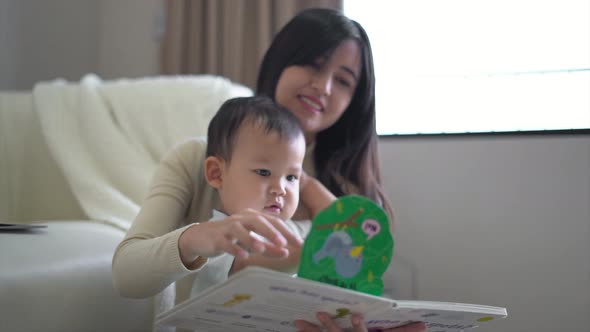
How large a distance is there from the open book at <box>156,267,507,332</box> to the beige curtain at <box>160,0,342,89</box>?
60.8 inches

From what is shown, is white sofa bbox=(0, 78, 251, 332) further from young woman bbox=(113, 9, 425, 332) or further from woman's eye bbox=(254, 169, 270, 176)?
woman's eye bbox=(254, 169, 270, 176)

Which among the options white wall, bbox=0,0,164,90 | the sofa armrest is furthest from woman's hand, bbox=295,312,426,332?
white wall, bbox=0,0,164,90

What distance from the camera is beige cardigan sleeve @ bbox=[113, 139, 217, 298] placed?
2.75ft

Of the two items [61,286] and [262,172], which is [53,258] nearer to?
[61,286]

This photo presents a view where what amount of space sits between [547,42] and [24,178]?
1740 millimetres

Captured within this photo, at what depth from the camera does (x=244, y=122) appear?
1.03 metres

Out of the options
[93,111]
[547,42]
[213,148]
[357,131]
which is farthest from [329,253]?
[547,42]

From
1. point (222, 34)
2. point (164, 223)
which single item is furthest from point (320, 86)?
point (222, 34)

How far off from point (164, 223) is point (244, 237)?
0.35 m

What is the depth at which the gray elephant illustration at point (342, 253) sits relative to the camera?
0.74m

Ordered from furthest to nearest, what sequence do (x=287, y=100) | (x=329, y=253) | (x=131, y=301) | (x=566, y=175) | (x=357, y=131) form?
(x=566, y=175) < (x=357, y=131) < (x=287, y=100) < (x=131, y=301) < (x=329, y=253)

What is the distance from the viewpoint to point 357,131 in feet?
4.79

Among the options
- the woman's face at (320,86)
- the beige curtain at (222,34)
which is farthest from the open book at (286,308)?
the beige curtain at (222,34)

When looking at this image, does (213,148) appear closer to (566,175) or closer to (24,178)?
(24,178)
